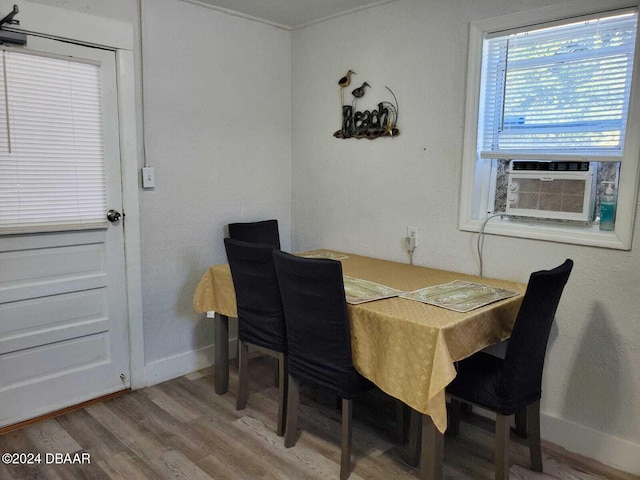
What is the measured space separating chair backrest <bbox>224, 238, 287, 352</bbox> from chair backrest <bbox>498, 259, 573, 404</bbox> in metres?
1.03

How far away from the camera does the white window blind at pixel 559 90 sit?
2.13m

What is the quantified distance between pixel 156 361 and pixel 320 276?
1548mm

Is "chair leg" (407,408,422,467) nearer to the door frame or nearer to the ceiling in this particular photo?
the door frame

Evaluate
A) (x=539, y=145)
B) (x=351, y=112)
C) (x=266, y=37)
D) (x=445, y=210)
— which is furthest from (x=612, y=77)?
(x=266, y=37)

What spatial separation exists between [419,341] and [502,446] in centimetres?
55

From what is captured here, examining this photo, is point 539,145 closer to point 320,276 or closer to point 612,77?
point 612,77

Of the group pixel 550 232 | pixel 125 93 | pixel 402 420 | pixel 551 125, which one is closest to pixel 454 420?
pixel 402 420

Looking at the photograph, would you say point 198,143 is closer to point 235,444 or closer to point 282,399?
point 282,399

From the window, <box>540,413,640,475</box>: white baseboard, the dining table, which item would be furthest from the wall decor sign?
<box>540,413,640,475</box>: white baseboard

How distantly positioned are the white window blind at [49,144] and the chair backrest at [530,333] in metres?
2.11

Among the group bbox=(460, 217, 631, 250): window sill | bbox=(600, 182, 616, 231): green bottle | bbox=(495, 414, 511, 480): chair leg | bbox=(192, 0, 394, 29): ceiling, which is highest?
bbox=(192, 0, 394, 29): ceiling

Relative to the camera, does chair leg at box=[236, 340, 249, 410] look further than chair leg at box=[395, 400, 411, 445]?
Yes

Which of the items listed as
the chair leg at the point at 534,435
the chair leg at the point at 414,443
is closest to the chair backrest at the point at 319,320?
the chair leg at the point at 414,443

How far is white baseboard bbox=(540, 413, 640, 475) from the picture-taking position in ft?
7.08
